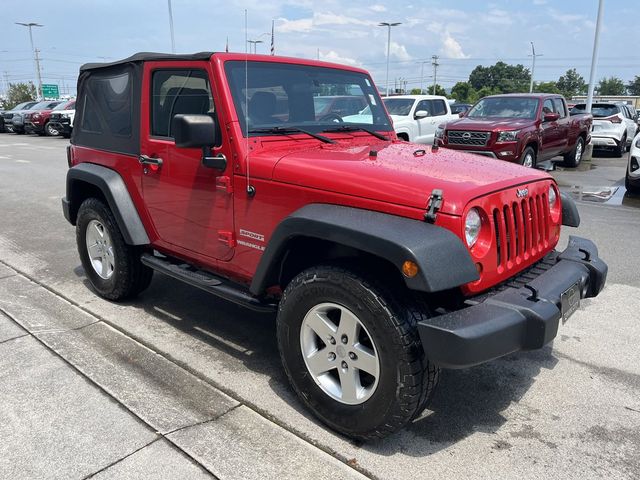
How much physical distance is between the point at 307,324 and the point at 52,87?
6782 cm

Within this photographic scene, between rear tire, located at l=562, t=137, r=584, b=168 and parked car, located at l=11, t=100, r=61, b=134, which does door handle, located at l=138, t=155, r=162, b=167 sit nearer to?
rear tire, located at l=562, t=137, r=584, b=168

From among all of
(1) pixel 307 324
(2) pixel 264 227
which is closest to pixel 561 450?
(1) pixel 307 324

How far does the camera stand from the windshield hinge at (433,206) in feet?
8.09

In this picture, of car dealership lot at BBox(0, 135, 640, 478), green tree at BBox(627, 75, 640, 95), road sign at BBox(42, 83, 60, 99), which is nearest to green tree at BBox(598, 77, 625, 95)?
green tree at BBox(627, 75, 640, 95)

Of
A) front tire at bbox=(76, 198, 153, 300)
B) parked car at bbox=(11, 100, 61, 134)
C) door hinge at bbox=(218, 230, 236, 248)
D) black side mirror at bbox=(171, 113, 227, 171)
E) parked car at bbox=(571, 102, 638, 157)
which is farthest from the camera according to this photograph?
parked car at bbox=(11, 100, 61, 134)

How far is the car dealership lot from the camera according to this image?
2.63 meters

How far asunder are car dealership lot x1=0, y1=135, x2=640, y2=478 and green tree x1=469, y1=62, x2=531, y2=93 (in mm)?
104329

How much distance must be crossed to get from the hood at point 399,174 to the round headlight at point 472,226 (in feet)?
0.27

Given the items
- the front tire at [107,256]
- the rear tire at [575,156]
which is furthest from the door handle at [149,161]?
the rear tire at [575,156]

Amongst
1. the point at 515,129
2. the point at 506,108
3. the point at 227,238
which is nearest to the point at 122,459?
the point at 227,238

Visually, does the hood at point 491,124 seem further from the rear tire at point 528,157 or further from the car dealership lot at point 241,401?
the car dealership lot at point 241,401

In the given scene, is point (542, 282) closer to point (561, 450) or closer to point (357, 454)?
point (561, 450)

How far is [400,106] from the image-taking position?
551 inches

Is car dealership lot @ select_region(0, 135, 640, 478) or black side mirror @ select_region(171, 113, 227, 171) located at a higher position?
black side mirror @ select_region(171, 113, 227, 171)
